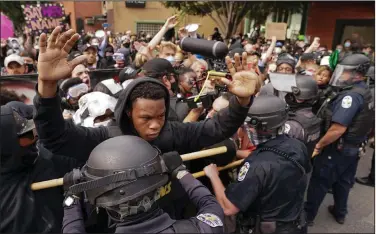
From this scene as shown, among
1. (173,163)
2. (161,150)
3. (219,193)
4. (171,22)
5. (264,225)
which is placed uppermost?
(171,22)

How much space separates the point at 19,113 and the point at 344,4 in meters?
18.6

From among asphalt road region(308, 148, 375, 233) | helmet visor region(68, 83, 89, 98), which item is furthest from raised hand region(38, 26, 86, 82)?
asphalt road region(308, 148, 375, 233)

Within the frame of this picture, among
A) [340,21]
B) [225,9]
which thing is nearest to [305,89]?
[225,9]

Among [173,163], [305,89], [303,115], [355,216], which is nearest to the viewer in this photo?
[173,163]

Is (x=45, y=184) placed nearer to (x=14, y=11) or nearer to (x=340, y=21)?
(x=340, y=21)

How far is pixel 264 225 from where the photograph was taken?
2227mm

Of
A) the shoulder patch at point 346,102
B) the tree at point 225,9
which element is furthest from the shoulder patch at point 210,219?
the tree at point 225,9

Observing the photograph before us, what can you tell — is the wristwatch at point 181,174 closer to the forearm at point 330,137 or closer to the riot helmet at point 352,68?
the forearm at point 330,137

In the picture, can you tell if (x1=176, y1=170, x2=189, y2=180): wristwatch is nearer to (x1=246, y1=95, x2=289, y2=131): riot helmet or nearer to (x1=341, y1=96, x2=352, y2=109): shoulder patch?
(x1=246, y1=95, x2=289, y2=131): riot helmet

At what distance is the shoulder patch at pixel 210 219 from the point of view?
1374 mm

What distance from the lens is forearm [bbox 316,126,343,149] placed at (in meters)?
3.44

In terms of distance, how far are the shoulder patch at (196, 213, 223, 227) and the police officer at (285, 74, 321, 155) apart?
5.66 ft

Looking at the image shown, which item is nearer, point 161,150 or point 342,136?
point 161,150

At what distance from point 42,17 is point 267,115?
26.0ft
